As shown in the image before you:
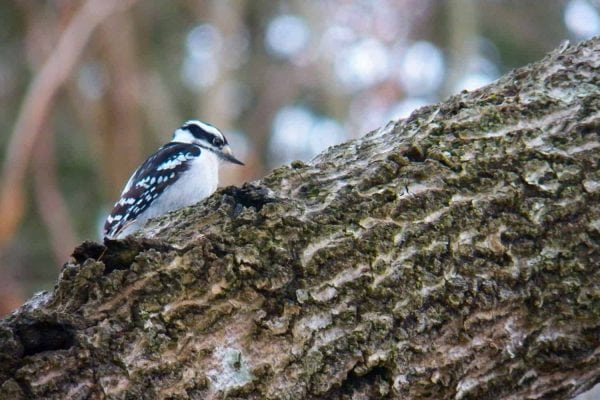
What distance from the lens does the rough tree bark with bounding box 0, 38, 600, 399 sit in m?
2.84

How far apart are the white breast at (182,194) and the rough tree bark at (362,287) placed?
3102 mm

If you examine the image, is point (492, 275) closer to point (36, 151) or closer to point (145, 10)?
point (36, 151)

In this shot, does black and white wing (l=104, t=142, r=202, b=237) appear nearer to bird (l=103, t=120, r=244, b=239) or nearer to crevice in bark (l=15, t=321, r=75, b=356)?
bird (l=103, t=120, r=244, b=239)

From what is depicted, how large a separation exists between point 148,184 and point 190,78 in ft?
23.2

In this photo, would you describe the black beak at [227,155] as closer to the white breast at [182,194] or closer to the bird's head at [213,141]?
the bird's head at [213,141]

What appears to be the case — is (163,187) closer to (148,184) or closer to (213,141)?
(148,184)

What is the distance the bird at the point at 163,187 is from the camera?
6324mm

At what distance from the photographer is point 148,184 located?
643cm

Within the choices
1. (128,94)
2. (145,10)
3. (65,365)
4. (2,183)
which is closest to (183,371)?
(65,365)

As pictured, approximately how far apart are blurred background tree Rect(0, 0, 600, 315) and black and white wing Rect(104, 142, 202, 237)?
1.56m

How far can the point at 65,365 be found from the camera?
2.73 metres

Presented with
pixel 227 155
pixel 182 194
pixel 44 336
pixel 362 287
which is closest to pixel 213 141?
pixel 227 155

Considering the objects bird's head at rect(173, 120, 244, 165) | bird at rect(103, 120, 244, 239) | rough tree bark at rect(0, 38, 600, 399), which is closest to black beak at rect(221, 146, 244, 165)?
bird's head at rect(173, 120, 244, 165)

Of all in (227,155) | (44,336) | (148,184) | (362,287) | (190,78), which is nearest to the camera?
(44,336)
